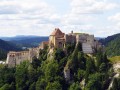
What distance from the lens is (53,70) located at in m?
120

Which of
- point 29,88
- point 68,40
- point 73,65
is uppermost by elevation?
point 68,40

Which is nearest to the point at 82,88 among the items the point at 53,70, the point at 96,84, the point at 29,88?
the point at 96,84

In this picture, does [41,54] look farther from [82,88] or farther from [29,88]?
[82,88]

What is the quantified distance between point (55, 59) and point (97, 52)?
1351cm

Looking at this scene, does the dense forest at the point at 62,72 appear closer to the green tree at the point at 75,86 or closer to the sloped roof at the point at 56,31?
the green tree at the point at 75,86

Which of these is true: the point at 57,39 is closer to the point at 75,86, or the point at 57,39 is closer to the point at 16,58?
the point at 75,86

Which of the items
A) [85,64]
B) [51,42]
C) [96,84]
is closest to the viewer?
[96,84]

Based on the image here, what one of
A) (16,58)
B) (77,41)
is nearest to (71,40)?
(77,41)

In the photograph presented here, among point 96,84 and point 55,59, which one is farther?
point 55,59

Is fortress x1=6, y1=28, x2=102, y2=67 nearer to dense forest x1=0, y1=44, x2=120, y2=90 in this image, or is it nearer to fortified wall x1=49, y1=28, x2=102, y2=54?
fortified wall x1=49, y1=28, x2=102, y2=54

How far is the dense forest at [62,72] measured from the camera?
111 m

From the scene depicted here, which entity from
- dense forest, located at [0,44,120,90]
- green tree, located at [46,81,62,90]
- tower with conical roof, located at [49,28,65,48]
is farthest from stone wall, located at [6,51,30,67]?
green tree, located at [46,81,62,90]

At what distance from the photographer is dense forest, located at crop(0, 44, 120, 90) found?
111 m

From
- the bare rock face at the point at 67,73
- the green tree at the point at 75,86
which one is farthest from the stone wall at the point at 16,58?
the green tree at the point at 75,86
